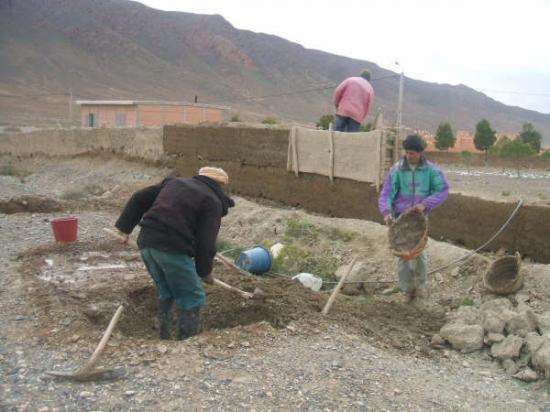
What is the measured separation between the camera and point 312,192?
10641 millimetres

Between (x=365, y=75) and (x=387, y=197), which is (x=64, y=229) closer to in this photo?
(x=387, y=197)

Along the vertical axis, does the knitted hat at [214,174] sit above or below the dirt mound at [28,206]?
above

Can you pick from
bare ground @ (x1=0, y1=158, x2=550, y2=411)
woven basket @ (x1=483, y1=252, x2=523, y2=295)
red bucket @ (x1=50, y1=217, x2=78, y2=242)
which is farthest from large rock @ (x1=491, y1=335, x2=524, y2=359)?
red bucket @ (x1=50, y1=217, x2=78, y2=242)

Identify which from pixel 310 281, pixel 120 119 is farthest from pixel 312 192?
pixel 120 119

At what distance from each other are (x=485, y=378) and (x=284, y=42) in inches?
4170

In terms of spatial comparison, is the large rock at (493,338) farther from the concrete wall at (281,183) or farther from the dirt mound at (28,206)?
the dirt mound at (28,206)

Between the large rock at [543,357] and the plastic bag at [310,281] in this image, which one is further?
the plastic bag at [310,281]

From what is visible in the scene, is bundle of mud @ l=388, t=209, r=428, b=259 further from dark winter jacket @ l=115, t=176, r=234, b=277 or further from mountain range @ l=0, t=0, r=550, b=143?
Result: mountain range @ l=0, t=0, r=550, b=143

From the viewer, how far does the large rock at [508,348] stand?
4930mm

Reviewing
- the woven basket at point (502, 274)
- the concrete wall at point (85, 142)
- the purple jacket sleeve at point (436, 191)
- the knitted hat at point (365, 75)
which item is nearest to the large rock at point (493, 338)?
the woven basket at point (502, 274)

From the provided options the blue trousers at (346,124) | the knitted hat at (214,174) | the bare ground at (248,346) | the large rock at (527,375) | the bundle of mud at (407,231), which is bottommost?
the large rock at (527,375)

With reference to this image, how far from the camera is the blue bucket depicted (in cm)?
759

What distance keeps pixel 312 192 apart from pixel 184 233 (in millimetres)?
6227

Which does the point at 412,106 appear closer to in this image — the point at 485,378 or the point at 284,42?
the point at 284,42
